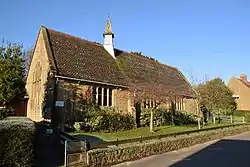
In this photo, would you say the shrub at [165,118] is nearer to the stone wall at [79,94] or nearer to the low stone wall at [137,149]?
the stone wall at [79,94]

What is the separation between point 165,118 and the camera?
32594 millimetres

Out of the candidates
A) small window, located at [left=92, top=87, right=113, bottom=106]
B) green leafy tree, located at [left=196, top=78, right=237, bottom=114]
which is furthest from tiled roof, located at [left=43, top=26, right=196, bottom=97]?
green leafy tree, located at [left=196, top=78, right=237, bottom=114]

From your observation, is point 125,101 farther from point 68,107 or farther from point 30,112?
point 30,112

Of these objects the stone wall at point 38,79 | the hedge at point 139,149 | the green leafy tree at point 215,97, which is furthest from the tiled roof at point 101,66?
the hedge at point 139,149

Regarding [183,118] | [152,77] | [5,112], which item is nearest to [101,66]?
[152,77]

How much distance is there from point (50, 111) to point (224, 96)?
1159 inches

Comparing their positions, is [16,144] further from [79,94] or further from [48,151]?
[79,94]

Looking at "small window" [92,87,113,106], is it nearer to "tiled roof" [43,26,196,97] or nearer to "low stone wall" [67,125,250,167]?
"tiled roof" [43,26,196,97]

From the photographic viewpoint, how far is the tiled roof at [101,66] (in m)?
25.5

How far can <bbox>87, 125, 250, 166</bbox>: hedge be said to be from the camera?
13.1 m

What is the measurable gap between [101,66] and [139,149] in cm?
1447

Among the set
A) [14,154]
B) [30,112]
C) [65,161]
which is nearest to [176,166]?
[65,161]

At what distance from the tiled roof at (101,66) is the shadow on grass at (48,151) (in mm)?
7751

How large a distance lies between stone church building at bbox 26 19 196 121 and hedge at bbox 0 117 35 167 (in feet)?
40.5
